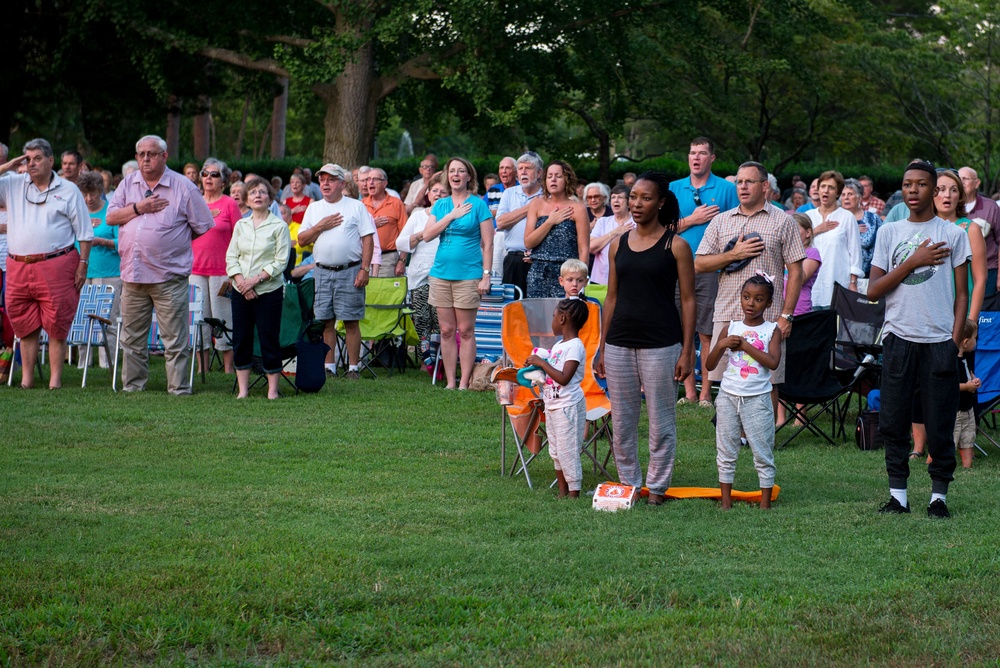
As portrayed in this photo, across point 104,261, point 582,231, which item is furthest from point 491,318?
point 104,261

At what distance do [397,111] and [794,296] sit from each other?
17.8 meters

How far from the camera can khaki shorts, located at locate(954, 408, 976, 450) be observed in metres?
8.84

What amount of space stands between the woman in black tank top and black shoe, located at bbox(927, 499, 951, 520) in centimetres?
142

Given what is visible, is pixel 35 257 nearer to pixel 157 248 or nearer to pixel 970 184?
pixel 157 248

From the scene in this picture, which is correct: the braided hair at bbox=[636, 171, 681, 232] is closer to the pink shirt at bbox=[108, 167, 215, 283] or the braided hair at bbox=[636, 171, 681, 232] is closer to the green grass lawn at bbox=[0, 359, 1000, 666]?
the green grass lawn at bbox=[0, 359, 1000, 666]

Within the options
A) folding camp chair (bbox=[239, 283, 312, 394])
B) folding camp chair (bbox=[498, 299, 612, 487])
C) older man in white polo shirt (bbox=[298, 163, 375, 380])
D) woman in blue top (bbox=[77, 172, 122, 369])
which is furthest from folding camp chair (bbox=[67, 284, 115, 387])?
folding camp chair (bbox=[498, 299, 612, 487])

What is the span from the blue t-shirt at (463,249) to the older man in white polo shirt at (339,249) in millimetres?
921

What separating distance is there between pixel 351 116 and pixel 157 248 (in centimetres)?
1183

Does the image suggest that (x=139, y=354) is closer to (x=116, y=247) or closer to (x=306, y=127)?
(x=116, y=247)

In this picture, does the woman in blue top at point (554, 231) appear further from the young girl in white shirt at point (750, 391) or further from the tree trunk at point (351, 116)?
the tree trunk at point (351, 116)

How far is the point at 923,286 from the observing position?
688 cm

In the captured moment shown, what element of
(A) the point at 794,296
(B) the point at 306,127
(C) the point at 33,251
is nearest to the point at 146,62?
(C) the point at 33,251

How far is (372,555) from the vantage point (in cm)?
582

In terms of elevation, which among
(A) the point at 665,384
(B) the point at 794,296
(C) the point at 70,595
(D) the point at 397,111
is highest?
(D) the point at 397,111
